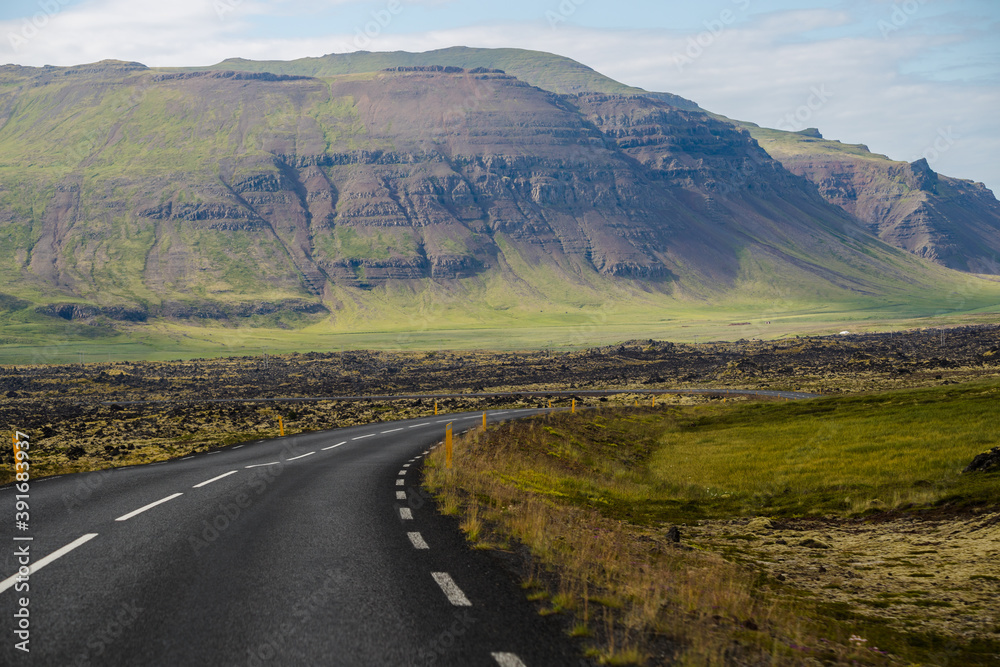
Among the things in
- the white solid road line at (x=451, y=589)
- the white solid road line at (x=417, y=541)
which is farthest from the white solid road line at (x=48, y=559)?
the white solid road line at (x=451, y=589)

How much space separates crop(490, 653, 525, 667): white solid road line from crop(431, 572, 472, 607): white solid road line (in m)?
1.41

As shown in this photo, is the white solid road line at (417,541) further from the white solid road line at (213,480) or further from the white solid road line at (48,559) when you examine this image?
the white solid road line at (213,480)

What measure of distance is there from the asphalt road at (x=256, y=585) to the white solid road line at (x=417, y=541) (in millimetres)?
29

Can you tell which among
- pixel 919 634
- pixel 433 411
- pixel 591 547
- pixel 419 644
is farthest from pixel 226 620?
pixel 433 411

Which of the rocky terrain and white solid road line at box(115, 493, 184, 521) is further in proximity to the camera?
the rocky terrain

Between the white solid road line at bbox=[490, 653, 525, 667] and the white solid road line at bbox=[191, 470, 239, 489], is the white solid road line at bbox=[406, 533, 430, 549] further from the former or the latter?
the white solid road line at bbox=[191, 470, 239, 489]

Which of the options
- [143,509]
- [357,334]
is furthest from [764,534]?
[357,334]

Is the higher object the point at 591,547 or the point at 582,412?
the point at 591,547

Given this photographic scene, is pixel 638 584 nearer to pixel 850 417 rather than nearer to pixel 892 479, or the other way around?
pixel 892 479

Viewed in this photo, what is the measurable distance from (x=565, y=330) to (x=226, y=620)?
177160mm

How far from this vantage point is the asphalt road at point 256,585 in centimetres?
679

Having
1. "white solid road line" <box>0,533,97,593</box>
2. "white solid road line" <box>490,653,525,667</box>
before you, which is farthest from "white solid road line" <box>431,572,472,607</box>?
"white solid road line" <box>0,533,97,593</box>

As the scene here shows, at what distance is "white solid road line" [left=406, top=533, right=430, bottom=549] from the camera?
431 inches

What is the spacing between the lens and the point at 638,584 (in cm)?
952
